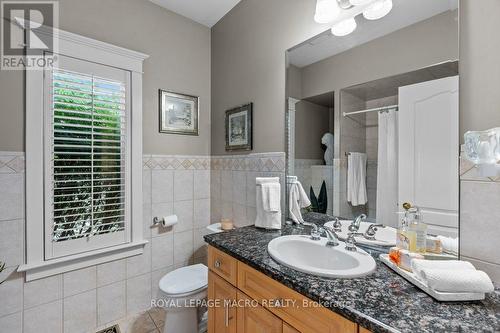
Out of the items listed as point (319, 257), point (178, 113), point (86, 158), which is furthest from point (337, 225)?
point (86, 158)

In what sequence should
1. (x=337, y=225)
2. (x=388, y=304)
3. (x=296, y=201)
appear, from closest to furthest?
(x=388, y=304) < (x=337, y=225) < (x=296, y=201)

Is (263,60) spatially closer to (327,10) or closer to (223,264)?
(327,10)

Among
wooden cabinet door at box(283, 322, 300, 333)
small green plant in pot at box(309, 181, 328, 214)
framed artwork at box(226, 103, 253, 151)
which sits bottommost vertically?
wooden cabinet door at box(283, 322, 300, 333)

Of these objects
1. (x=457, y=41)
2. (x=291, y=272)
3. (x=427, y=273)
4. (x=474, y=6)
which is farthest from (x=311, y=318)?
(x=474, y=6)

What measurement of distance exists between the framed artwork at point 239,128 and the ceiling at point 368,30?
21.4 inches

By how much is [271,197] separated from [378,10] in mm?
1175

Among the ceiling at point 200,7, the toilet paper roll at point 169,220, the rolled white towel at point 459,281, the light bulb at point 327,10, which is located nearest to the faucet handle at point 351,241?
the rolled white towel at point 459,281

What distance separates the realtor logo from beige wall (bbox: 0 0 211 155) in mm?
66

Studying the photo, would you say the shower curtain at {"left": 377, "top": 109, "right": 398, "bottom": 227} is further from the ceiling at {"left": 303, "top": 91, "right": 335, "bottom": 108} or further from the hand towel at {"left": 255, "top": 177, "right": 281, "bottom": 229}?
the hand towel at {"left": 255, "top": 177, "right": 281, "bottom": 229}

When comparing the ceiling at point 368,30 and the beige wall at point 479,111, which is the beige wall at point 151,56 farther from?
the beige wall at point 479,111

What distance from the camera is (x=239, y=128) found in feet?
6.53

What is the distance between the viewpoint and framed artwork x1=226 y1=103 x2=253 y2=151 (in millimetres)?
1891

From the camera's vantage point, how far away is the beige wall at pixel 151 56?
146cm

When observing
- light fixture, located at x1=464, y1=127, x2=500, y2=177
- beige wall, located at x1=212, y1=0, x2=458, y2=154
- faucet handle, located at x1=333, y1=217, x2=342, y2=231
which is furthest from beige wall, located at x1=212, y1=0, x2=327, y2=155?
light fixture, located at x1=464, y1=127, x2=500, y2=177
